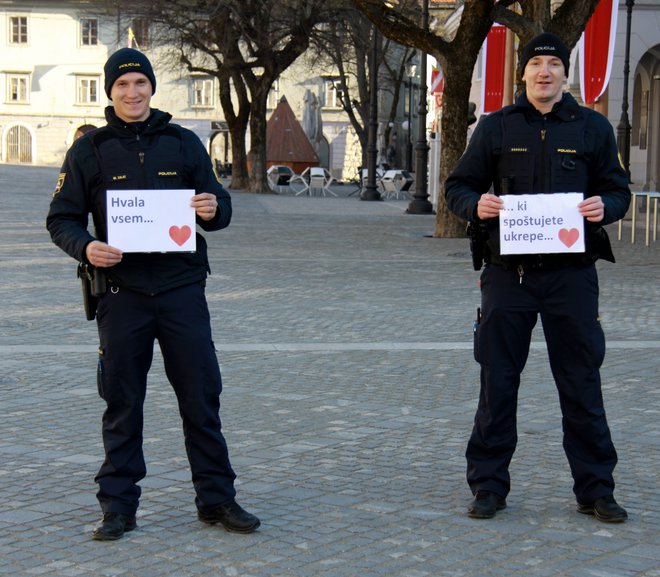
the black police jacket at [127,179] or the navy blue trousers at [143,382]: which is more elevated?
the black police jacket at [127,179]

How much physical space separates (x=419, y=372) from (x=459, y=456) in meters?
2.70

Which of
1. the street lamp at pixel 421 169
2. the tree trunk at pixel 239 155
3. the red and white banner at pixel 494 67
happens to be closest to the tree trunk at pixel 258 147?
the tree trunk at pixel 239 155

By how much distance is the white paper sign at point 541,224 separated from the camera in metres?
5.38

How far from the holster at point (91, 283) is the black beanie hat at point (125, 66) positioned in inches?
28.4

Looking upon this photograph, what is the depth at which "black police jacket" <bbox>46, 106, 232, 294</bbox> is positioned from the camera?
5215 mm

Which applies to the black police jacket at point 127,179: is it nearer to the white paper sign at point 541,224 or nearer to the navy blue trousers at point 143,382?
the navy blue trousers at point 143,382

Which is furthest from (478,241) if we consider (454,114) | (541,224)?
(454,114)

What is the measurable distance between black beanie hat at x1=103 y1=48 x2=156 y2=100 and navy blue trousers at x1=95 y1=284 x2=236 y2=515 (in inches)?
33.0

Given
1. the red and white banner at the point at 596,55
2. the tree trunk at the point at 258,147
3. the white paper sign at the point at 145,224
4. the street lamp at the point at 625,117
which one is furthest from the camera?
the tree trunk at the point at 258,147

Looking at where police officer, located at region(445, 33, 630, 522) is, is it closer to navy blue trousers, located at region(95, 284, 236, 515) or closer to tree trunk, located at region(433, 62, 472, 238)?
navy blue trousers, located at region(95, 284, 236, 515)

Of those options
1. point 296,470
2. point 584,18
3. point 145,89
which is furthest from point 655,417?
point 584,18

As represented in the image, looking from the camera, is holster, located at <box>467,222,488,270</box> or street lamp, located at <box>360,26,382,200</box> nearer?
holster, located at <box>467,222,488,270</box>

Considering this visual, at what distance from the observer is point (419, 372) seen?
941cm

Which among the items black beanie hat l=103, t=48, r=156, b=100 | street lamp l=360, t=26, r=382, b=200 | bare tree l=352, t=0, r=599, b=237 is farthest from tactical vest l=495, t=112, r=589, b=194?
street lamp l=360, t=26, r=382, b=200
